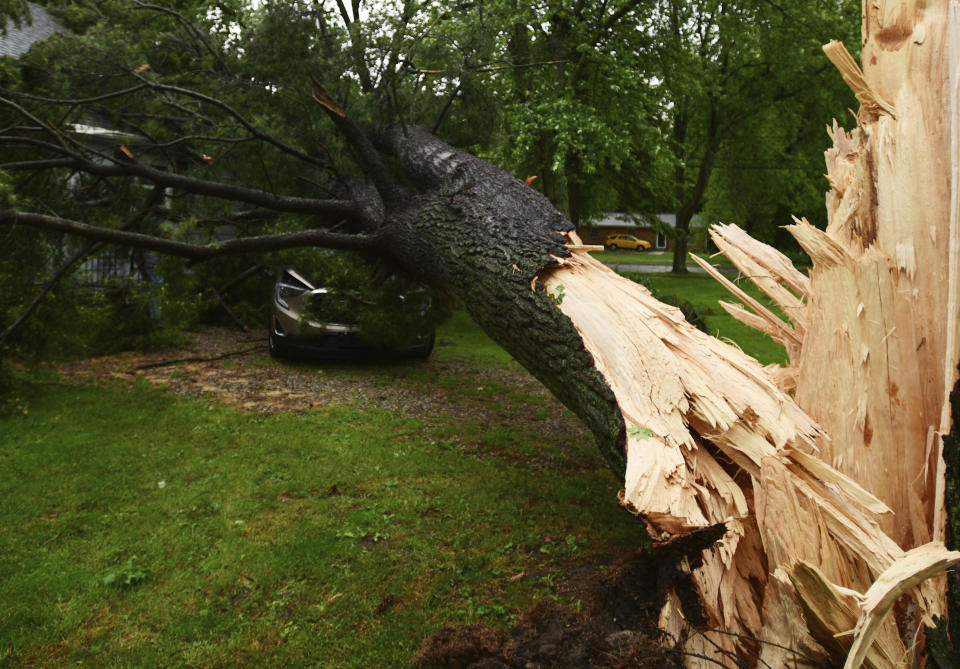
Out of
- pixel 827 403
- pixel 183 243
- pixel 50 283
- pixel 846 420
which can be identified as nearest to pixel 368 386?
pixel 183 243

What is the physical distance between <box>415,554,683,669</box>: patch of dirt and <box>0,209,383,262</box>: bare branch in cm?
413

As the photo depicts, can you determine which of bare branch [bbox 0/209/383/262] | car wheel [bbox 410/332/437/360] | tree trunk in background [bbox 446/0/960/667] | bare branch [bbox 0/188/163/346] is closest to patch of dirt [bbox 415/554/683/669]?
tree trunk in background [bbox 446/0/960/667]

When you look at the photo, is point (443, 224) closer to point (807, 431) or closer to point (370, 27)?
point (370, 27)

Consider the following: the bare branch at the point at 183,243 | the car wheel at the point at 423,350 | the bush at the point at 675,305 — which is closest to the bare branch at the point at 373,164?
the bare branch at the point at 183,243

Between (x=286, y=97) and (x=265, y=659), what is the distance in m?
5.31

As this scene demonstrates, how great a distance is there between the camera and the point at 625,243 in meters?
49.5

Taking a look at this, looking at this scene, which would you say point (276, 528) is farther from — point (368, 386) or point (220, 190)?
point (220, 190)

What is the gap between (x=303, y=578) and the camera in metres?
3.29

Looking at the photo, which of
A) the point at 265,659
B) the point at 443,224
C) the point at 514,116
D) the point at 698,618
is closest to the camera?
the point at 698,618

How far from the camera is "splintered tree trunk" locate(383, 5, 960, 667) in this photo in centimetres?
200

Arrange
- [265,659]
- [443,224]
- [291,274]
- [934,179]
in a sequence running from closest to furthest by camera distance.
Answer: [934,179] < [265,659] < [443,224] < [291,274]

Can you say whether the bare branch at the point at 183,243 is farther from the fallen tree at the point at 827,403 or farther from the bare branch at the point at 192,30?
the fallen tree at the point at 827,403

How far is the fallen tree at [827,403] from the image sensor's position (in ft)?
6.59

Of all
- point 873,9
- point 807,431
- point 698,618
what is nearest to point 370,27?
point 873,9
